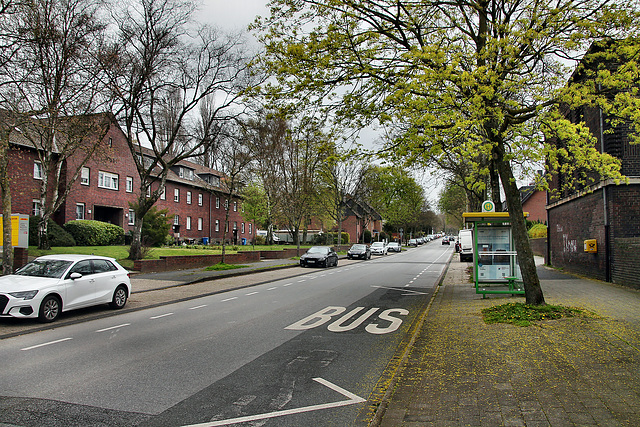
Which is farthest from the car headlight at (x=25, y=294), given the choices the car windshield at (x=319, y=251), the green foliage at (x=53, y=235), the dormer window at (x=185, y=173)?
the dormer window at (x=185, y=173)

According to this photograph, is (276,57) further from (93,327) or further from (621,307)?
(621,307)

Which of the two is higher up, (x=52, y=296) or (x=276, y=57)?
(x=276, y=57)

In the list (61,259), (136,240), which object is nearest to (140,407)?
(61,259)

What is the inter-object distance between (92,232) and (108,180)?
29.8 feet

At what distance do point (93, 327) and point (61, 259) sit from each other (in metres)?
2.33

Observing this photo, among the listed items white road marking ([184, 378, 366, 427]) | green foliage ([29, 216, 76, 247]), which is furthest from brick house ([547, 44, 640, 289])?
green foliage ([29, 216, 76, 247])

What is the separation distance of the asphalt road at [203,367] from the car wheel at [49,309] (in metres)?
0.51

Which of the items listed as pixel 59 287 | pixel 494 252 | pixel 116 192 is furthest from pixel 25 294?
pixel 116 192

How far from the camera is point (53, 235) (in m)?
25.8

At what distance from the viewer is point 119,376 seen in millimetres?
5602

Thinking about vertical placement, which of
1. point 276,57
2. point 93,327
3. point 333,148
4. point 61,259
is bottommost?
point 93,327

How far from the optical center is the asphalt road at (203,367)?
4.41 m

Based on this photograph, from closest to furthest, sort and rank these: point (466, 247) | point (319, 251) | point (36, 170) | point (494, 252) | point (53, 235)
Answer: point (494, 252), point (53, 235), point (319, 251), point (36, 170), point (466, 247)

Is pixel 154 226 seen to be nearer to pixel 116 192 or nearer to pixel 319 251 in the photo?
pixel 116 192
